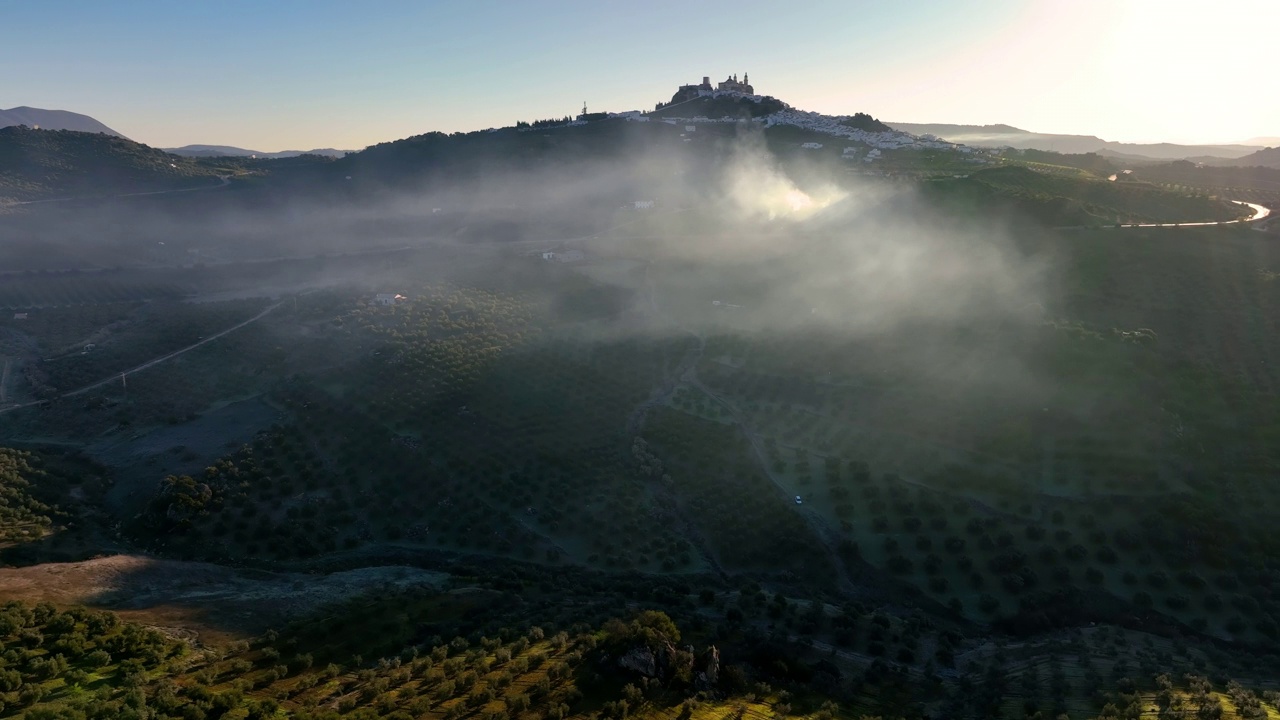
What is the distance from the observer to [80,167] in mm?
107750

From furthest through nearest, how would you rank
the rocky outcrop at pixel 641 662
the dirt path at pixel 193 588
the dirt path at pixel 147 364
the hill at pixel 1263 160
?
the hill at pixel 1263 160 → the dirt path at pixel 147 364 → the dirt path at pixel 193 588 → the rocky outcrop at pixel 641 662

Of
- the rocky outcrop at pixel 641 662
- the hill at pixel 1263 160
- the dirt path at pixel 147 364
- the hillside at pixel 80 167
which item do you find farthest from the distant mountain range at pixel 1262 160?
the hillside at pixel 80 167

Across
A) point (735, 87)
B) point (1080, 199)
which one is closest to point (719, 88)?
point (735, 87)

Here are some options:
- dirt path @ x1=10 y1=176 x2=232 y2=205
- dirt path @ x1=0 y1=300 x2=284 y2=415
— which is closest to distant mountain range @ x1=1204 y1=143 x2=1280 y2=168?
dirt path @ x1=0 y1=300 x2=284 y2=415

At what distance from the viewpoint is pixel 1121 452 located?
35000 millimetres

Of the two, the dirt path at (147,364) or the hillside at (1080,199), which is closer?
the dirt path at (147,364)

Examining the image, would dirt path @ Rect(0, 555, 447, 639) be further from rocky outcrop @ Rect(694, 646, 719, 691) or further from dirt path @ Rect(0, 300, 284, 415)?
dirt path @ Rect(0, 300, 284, 415)

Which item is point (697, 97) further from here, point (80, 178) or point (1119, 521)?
point (1119, 521)

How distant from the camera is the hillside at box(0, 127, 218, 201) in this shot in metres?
99.6

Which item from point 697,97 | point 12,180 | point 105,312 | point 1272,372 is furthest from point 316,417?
point 697,97

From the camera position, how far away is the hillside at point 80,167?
99.6 metres

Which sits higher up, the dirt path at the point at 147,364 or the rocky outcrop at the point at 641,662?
the dirt path at the point at 147,364

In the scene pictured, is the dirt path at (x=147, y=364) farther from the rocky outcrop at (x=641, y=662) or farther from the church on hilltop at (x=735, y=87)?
the church on hilltop at (x=735, y=87)

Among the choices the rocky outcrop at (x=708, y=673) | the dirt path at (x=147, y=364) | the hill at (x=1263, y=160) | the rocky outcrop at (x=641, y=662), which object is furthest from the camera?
the hill at (x=1263, y=160)
